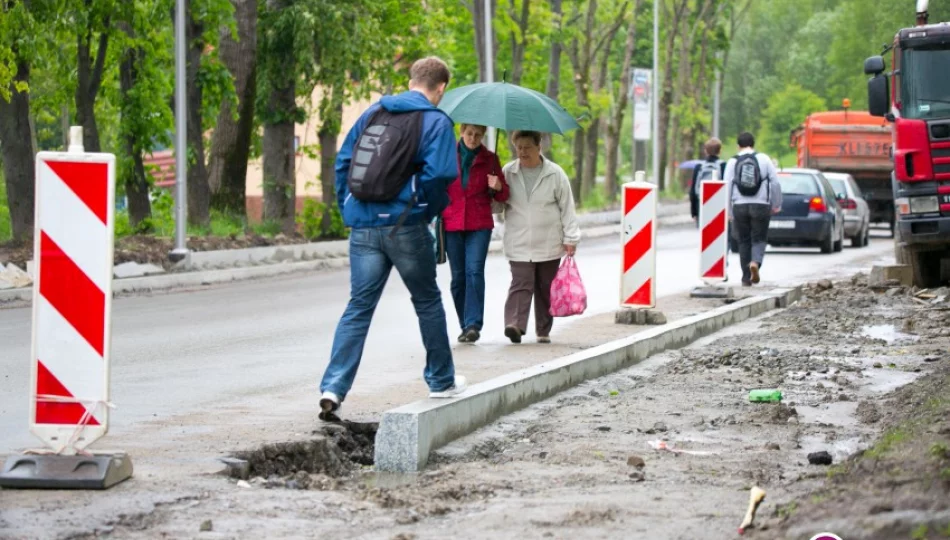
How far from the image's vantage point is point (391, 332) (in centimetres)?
1466

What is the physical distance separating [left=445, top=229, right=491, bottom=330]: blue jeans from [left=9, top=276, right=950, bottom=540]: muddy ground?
1787 millimetres

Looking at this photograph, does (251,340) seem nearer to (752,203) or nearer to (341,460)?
(341,460)

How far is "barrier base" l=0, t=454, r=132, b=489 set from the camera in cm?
650

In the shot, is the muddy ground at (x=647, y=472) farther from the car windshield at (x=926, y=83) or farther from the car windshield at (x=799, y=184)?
the car windshield at (x=799, y=184)

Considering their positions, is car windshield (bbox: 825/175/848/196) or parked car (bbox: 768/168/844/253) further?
car windshield (bbox: 825/175/848/196)

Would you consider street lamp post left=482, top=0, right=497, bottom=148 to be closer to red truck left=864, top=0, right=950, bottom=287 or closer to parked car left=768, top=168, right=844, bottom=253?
parked car left=768, top=168, right=844, bottom=253

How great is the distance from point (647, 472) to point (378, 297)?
188cm

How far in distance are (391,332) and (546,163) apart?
8.98 ft

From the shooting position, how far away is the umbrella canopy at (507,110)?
1172 centimetres

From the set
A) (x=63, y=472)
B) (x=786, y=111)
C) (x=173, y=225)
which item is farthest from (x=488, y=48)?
(x=786, y=111)

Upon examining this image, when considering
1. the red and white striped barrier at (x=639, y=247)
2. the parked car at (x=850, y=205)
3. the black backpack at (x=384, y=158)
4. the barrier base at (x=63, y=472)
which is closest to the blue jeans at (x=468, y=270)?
the red and white striped barrier at (x=639, y=247)

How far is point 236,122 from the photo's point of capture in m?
A: 28.0

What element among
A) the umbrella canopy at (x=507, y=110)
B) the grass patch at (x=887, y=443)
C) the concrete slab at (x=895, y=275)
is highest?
the umbrella canopy at (x=507, y=110)

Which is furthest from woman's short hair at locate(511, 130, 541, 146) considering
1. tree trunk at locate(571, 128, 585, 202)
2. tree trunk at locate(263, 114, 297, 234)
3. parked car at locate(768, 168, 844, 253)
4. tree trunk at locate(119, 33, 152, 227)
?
tree trunk at locate(571, 128, 585, 202)
